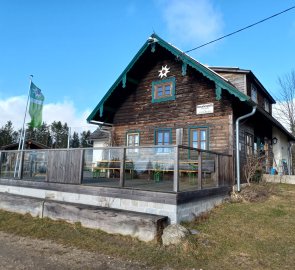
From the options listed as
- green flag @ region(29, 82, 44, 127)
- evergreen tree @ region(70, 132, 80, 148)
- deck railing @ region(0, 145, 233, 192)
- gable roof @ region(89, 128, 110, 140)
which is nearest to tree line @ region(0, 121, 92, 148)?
evergreen tree @ region(70, 132, 80, 148)

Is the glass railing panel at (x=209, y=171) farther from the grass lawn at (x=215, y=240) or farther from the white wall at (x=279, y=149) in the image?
the white wall at (x=279, y=149)

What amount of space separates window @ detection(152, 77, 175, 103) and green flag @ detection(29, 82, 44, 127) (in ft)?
23.1

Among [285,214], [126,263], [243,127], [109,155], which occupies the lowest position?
[126,263]

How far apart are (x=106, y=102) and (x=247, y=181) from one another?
805 cm

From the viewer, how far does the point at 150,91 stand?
14.1 metres

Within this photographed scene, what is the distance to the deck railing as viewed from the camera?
25.1ft

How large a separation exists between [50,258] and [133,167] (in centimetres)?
362

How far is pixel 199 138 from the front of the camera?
40.2ft

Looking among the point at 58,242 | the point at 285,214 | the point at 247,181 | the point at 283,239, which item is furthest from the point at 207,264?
the point at 247,181

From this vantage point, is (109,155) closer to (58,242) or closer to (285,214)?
(58,242)

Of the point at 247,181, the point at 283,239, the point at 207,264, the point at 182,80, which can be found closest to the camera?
the point at 207,264

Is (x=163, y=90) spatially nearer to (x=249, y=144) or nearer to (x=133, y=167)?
(x=249, y=144)

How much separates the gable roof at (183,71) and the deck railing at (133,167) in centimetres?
269

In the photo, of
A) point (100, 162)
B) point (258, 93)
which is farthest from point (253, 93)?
point (100, 162)
